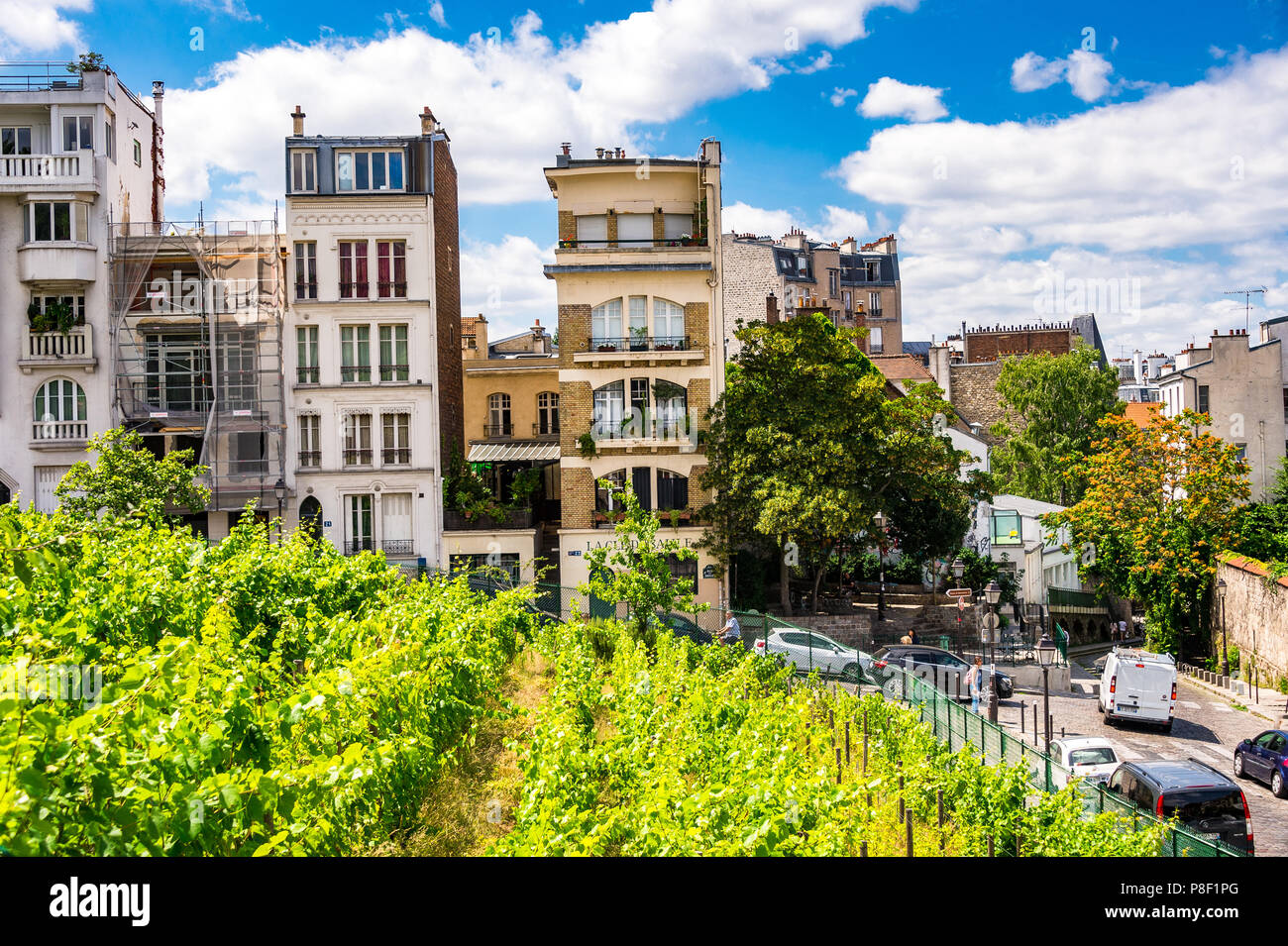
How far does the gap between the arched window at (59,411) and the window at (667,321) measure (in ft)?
60.2

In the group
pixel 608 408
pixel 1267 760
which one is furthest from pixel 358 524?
pixel 1267 760

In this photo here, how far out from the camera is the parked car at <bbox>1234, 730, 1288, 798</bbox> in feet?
63.5

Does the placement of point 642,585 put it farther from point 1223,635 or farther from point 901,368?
point 901,368

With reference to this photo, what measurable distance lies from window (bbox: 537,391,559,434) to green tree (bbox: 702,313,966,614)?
412 inches

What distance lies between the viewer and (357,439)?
116ft

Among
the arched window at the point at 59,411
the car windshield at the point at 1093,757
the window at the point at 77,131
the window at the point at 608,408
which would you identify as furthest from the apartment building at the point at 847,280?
the car windshield at the point at 1093,757

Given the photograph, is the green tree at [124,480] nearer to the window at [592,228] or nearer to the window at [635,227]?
the window at [592,228]

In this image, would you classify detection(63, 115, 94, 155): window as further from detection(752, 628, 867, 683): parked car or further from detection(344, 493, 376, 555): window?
detection(752, 628, 867, 683): parked car

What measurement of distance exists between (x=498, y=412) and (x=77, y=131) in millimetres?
17189

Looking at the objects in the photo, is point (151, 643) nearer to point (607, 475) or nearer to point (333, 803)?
point (333, 803)

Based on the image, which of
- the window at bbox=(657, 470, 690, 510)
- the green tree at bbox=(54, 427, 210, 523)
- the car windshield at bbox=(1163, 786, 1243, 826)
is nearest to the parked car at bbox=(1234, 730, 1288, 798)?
the car windshield at bbox=(1163, 786, 1243, 826)

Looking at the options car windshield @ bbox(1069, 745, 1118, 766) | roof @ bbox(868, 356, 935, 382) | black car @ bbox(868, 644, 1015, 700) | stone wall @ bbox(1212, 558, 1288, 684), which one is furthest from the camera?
roof @ bbox(868, 356, 935, 382)

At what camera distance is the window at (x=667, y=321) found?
34281mm
